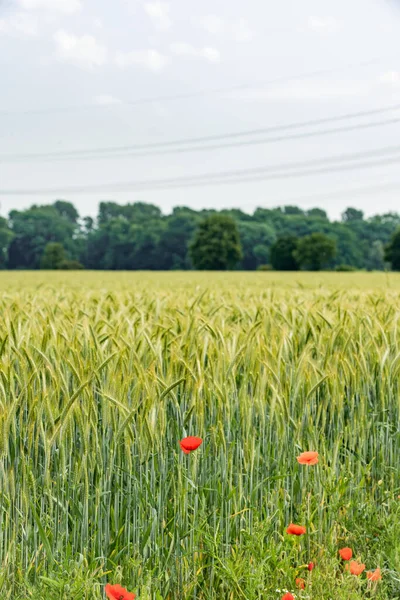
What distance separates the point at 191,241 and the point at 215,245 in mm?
4928

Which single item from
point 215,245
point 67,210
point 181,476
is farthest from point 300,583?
point 67,210

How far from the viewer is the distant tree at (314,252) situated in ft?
233

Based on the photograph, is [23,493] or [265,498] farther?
[265,498]

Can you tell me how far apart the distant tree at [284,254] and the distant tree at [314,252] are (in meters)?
1.43

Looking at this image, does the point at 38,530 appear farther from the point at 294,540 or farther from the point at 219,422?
the point at 294,540

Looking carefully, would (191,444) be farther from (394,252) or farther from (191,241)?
(191,241)

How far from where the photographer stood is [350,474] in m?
2.74

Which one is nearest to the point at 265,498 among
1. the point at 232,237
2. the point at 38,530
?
the point at 38,530

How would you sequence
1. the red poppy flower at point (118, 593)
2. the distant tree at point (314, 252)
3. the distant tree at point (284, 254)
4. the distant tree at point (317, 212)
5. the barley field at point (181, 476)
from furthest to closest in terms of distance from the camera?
the distant tree at point (317, 212), the distant tree at point (284, 254), the distant tree at point (314, 252), the barley field at point (181, 476), the red poppy flower at point (118, 593)

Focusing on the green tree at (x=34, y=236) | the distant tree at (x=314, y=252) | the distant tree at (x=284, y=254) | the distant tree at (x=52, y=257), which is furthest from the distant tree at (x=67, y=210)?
the distant tree at (x=314, y=252)

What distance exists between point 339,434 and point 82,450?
1.11m

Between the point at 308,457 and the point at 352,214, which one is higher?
the point at 352,214

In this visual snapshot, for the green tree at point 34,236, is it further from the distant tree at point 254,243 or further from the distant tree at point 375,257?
the distant tree at point 375,257

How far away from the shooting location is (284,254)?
73.4m
